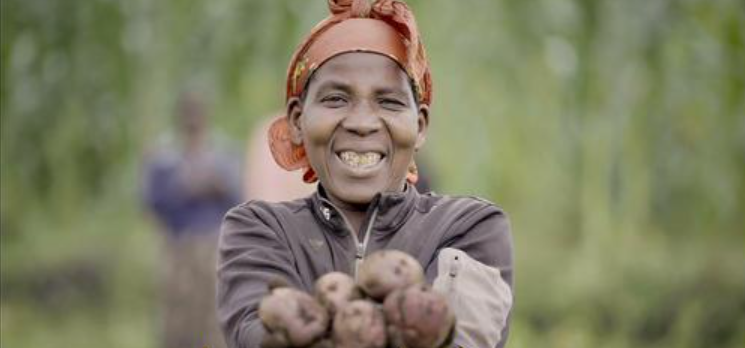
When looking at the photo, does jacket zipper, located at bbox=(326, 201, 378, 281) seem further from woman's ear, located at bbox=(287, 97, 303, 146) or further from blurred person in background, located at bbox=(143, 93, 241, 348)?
blurred person in background, located at bbox=(143, 93, 241, 348)

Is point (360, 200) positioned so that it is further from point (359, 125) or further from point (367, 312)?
point (367, 312)

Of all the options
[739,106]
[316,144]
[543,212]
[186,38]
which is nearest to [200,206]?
[186,38]

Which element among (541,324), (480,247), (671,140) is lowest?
(541,324)

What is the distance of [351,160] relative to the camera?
10.9 ft

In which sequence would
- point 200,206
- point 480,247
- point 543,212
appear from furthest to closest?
point 543,212 → point 200,206 → point 480,247

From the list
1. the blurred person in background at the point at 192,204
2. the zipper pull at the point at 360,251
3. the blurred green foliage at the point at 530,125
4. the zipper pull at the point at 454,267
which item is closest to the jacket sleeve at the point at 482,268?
the zipper pull at the point at 454,267

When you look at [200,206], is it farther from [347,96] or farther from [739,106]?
[347,96]

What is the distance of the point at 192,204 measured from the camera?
30.6 feet

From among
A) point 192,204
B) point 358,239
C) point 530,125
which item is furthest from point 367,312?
point 530,125

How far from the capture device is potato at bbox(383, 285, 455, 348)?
2.79 m

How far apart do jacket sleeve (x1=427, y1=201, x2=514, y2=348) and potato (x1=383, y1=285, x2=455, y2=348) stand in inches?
8.8

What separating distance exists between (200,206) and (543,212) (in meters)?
1.87

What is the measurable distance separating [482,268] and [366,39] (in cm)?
43

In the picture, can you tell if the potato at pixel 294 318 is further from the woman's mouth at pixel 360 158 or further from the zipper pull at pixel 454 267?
the woman's mouth at pixel 360 158
